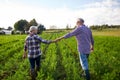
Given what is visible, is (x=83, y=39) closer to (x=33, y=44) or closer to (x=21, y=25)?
(x=33, y=44)

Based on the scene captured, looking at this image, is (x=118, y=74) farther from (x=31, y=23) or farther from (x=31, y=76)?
(x=31, y=23)

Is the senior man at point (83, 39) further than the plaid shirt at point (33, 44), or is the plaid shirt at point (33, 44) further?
the plaid shirt at point (33, 44)

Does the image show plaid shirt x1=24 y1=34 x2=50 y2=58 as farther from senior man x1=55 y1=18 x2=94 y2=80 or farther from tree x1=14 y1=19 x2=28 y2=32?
tree x1=14 y1=19 x2=28 y2=32

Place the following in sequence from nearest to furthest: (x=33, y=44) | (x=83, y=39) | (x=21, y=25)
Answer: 1. (x=83, y=39)
2. (x=33, y=44)
3. (x=21, y=25)

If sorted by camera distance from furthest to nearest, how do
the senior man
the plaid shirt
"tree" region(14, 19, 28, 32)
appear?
"tree" region(14, 19, 28, 32) < the plaid shirt < the senior man

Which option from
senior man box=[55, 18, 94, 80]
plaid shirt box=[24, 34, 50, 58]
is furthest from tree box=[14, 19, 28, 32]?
senior man box=[55, 18, 94, 80]

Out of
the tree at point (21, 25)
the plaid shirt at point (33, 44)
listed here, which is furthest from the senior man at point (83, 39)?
the tree at point (21, 25)

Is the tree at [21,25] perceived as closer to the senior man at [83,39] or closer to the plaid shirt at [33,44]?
the plaid shirt at [33,44]

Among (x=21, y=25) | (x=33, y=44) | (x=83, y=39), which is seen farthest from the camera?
(x=21, y=25)

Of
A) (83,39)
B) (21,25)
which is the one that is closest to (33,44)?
(83,39)

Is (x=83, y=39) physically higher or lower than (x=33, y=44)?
higher

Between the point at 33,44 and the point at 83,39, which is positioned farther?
the point at 33,44

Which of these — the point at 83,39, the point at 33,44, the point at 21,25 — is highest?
the point at 21,25

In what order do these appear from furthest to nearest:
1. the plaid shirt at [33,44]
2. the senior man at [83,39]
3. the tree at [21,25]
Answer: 1. the tree at [21,25]
2. the plaid shirt at [33,44]
3. the senior man at [83,39]
